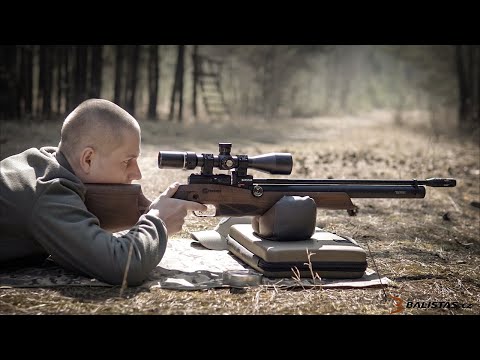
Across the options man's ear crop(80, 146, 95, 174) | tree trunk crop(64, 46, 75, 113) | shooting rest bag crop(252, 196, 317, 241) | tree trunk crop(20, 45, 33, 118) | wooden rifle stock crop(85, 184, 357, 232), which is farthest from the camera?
tree trunk crop(64, 46, 75, 113)

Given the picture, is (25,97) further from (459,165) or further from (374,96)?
(374,96)

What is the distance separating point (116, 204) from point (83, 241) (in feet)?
1.88

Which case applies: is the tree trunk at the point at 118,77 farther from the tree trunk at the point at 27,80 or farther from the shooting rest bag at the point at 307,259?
the shooting rest bag at the point at 307,259

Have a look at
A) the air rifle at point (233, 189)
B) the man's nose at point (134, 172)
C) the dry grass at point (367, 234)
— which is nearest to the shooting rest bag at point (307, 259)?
the dry grass at point (367, 234)

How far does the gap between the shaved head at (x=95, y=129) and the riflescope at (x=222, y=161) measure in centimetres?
44

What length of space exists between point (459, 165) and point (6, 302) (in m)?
10.9

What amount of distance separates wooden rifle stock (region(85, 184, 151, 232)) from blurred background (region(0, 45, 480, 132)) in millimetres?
13356

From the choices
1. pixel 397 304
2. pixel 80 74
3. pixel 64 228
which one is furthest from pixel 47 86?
pixel 397 304

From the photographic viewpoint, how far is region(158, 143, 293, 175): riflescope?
501 centimetres

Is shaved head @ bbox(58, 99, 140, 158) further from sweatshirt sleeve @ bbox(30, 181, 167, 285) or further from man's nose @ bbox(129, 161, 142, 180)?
sweatshirt sleeve @ bbox(30, 181, 167, 285)

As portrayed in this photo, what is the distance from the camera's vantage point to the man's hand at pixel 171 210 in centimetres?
490

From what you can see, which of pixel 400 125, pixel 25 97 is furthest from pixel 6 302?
pixel 400 125

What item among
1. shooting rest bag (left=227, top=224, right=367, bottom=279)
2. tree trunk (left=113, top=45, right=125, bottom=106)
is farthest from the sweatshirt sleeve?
tree trunk (left=113, top=45, right=125, bottom=106)

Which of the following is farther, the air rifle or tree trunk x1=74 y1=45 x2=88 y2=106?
tree trunk x1=74 y1=45 x2=88 y2=106
